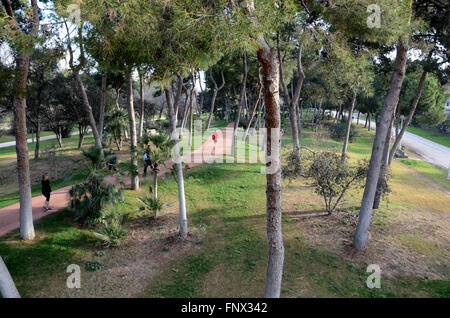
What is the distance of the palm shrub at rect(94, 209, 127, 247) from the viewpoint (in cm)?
820

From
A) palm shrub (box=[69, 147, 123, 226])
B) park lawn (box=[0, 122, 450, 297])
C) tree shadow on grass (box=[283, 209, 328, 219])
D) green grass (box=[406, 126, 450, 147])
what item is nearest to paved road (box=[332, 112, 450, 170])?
green grass (box=[406, 126, 450, 147])

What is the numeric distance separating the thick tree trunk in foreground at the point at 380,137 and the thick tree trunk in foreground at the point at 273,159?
13.9 feet

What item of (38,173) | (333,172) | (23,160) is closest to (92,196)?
(23,160)

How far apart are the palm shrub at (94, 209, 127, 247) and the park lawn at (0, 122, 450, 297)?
1.12 feet

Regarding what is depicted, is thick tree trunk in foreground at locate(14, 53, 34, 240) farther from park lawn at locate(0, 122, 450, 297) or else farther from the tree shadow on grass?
the tree shadow on grass

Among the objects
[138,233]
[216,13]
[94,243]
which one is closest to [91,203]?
[94,243]

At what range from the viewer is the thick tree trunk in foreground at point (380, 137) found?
304 inches

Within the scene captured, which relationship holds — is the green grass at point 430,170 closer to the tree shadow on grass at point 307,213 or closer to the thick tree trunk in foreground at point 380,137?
the tree shadow on grass at point 307,213

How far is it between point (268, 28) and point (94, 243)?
7.71 metres
